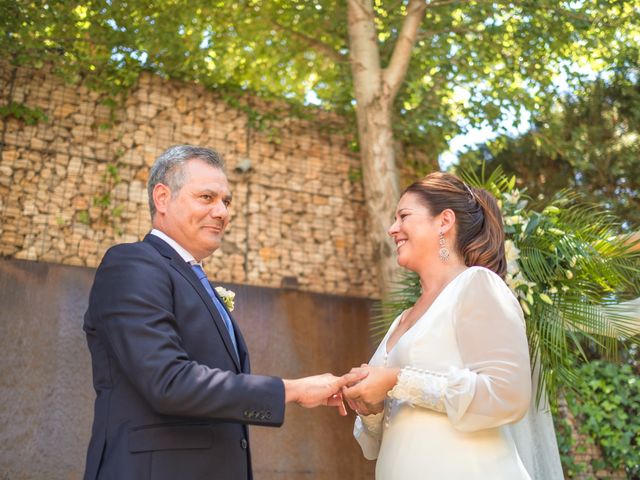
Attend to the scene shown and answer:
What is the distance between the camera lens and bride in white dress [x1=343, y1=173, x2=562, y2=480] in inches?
89.9

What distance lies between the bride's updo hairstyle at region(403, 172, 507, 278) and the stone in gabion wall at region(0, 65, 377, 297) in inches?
148

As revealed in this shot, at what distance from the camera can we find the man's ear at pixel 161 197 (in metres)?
2.62

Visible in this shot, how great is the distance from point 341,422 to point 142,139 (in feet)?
9.61

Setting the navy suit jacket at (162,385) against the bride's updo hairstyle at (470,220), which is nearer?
the navy suit jacket at (162,385)

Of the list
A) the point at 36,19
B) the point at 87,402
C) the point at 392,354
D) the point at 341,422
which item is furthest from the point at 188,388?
the point at 36,19

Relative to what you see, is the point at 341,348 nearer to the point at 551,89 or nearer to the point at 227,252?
the point at 227,252

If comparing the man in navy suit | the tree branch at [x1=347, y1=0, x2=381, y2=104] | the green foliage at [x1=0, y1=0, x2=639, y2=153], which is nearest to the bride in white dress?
the man in navy suit

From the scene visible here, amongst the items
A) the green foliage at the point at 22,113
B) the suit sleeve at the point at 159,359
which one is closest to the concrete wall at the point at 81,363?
the green foliage at the point at 22,113

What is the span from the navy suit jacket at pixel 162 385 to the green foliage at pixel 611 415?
482 cm

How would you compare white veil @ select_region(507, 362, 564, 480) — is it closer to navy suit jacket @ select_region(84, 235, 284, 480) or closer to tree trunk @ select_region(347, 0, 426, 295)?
navy suit jacket @ select_region(84, 235, 284, 480)

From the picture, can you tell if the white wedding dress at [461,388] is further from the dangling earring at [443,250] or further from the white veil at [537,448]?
the white veil at [537,448]

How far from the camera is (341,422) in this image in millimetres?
6203

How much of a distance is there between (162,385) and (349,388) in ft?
2.36

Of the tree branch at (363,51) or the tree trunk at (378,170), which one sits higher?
the tree branch at (363,51)
